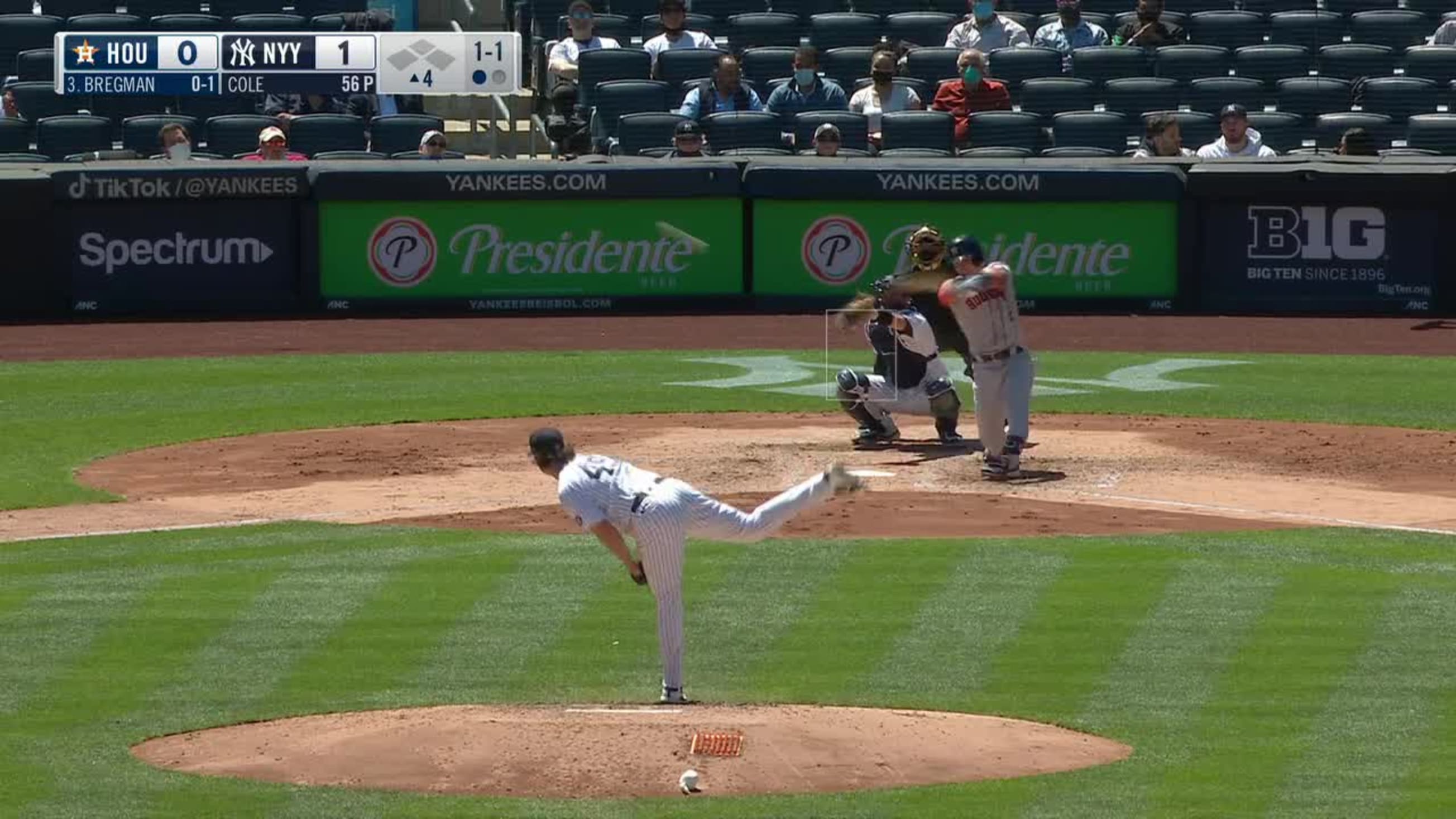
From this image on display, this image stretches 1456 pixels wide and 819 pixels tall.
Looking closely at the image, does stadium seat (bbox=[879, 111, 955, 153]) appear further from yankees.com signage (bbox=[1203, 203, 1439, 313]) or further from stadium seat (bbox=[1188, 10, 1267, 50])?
stadium seat (bbox=[1188, 10, 1267, 50])

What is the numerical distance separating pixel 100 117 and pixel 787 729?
21.8 metres

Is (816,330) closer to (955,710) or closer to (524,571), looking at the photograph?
(524,571)

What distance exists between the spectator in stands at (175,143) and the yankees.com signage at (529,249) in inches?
70.3

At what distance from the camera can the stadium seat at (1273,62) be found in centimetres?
3023

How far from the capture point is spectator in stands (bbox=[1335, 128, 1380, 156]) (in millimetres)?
27016

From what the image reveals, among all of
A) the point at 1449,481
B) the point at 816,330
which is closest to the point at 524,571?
the point at 1449,481

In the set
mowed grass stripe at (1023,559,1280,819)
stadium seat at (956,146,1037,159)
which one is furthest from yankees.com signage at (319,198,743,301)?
mowed grass stripe at (1023,559,1280,819)

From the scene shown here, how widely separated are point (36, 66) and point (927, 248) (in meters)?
16.8

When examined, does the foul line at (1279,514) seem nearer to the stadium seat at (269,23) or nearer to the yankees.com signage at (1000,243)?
the yankees.com signage at (1000,243)

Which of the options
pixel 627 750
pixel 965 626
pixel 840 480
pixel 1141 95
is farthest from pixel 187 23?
pixel 627 750

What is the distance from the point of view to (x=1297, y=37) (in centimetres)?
3116

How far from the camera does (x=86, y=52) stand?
28469 mm

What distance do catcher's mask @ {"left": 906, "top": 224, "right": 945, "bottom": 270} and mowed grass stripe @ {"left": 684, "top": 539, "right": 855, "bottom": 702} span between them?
327 centimetres

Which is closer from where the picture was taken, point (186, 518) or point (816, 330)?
point (186, 518)
